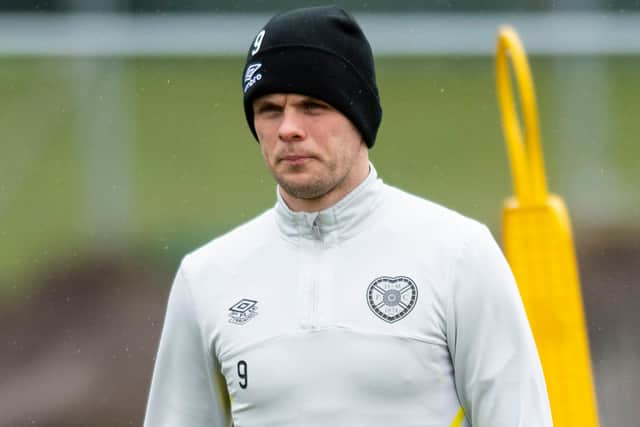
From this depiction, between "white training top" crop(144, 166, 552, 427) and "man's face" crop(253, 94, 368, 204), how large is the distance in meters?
0.04

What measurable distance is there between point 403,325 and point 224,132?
16914 millimetres

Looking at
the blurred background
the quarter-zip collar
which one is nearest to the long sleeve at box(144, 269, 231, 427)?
the quarter-zip collar

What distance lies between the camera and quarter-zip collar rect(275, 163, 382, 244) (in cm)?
318

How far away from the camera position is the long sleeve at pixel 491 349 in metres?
3.07

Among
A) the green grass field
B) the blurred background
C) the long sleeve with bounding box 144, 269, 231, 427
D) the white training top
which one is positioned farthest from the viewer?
the green grass field

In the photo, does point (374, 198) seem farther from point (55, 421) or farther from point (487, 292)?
point (55, 421)

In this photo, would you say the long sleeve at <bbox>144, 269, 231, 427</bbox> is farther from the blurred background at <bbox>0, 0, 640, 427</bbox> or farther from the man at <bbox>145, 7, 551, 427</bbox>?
the blurred background at <bbox>0, 0, 640, 427</bbox>

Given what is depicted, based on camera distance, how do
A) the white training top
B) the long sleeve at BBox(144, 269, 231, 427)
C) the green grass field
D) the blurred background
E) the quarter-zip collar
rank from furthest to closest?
1. the green grass field
2. the blurred background
3. the long sleeve at BBox(144, 269, 231, 427)
4. the quarter-zip collar
5. the white training top

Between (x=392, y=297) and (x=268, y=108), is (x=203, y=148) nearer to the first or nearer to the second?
(x=268, y=108)

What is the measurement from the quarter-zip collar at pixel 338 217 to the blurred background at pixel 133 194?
5.05 m

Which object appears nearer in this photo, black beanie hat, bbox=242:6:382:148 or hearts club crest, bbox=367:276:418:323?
hearts club crest, bbox=367:276:418:323

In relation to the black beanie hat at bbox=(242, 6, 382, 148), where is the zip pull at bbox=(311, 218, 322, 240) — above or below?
below

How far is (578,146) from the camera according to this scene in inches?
431

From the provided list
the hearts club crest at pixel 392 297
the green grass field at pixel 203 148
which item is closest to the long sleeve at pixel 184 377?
the hearts club crest at pixel 392 297
